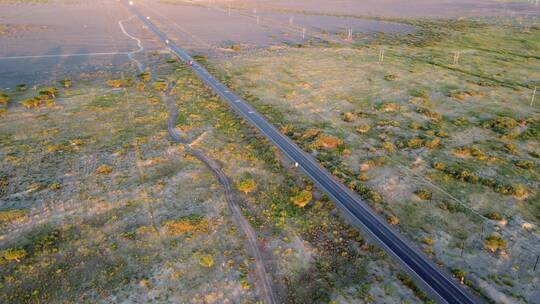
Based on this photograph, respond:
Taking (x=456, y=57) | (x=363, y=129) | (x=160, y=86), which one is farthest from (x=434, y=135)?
(x=456, y=57)

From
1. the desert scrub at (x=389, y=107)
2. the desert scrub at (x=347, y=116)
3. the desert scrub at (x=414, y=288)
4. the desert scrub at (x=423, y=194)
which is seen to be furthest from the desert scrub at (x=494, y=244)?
the desert scrub at (x=389, y=107)

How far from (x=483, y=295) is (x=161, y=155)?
4562 cm

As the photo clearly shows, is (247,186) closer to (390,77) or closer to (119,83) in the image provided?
(119,83)

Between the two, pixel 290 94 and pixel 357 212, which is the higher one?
pixel 290 94

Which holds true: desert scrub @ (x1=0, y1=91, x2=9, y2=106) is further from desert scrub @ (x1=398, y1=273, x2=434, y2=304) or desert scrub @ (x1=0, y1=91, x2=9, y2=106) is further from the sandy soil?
desert scrub @ (x1=398, y1=273, x2=434, y2=304)

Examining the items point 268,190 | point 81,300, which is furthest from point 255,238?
point 81,300

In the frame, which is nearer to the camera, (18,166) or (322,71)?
(18,166)

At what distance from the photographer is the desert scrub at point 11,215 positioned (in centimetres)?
4212

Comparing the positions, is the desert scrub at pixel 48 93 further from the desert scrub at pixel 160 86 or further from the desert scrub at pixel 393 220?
the desert scrub at pixel 393 220

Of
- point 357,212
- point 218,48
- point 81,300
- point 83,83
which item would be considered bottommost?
point 81,300

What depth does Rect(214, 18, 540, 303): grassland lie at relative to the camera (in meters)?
39.4

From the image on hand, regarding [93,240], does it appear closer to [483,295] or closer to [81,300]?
[81,300]

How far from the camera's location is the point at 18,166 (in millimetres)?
52812

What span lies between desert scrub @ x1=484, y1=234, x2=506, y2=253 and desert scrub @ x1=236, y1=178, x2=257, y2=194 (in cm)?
2785
